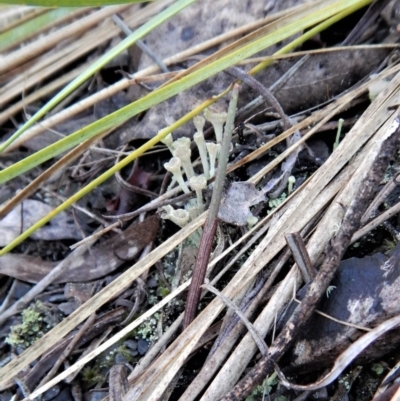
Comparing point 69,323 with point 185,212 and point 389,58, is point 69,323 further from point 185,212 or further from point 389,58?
point 389,58

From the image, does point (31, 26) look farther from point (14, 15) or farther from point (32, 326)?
point (32, 326)

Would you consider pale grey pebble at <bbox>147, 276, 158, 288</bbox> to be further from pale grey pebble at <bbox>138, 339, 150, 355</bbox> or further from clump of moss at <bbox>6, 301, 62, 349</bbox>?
clump of moss at <bbox>6, 301, 62, 349</bbox>

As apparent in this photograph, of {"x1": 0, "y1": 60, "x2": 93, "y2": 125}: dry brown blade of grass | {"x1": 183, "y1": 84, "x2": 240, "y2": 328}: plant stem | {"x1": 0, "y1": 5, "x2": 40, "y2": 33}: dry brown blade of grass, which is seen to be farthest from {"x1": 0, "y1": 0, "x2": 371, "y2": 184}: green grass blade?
{"x1": 0, "y1": 5, "x2": 40, "y2": 33}: dry brown blade of grass

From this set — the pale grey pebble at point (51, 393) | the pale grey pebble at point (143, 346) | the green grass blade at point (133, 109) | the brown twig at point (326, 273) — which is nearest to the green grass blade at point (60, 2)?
the green grass blade at point (133, 109)

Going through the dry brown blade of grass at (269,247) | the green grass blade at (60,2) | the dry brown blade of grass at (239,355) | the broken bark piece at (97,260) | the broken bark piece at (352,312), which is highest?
the green grass blade at (60,2)

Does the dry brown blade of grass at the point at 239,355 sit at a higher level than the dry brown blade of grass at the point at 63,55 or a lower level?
lower

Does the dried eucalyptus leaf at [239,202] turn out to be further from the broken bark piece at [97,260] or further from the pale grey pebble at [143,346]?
the pale grey pebble at [143,346]

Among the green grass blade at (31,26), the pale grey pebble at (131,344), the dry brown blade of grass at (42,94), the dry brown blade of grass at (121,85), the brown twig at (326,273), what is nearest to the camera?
the brown twig at (326,273)
